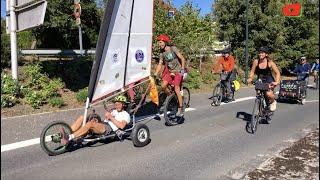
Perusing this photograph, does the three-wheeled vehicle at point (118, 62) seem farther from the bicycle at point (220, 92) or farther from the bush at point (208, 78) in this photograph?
the bush at point (208, 78)

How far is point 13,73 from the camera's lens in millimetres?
12078

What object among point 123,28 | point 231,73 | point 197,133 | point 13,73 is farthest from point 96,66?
point 231,73

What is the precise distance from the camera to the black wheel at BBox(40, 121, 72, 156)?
6914mm

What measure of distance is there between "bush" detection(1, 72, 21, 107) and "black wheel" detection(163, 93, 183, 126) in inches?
148

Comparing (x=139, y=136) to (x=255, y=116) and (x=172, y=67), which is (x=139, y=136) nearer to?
(x=255, y=116)

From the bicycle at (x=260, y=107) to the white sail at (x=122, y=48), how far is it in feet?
8.09

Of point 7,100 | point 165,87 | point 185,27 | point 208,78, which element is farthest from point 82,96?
point 185,27

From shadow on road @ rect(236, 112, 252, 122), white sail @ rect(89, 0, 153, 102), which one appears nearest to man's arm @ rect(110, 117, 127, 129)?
white sail @ rect(89, 0, 153, 102)

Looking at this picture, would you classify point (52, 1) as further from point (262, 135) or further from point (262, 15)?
point (262, 135)

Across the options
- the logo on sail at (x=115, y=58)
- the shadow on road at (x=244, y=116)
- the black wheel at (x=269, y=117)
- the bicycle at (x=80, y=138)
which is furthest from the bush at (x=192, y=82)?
the logo on sail at (x=115, y=58)

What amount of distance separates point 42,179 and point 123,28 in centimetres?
292

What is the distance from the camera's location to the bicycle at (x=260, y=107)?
951 cm

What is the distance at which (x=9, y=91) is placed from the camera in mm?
11219

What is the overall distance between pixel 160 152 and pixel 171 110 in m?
2.87
